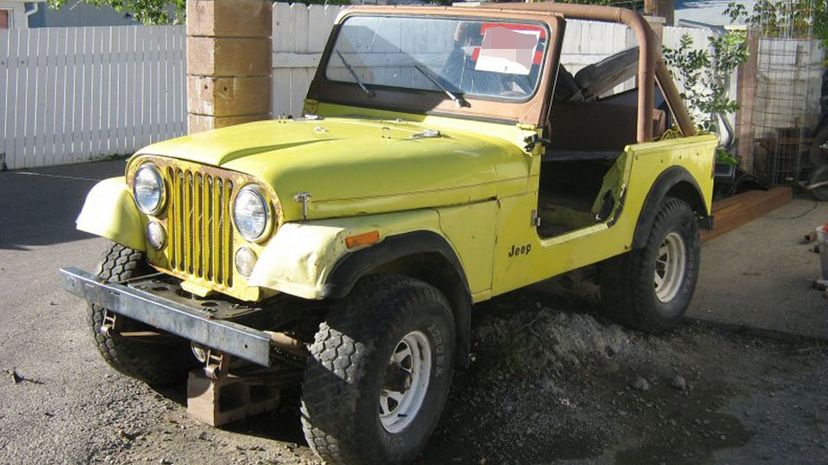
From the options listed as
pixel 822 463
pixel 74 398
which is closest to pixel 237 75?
pixel 74 398

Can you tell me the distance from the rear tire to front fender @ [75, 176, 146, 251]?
0.33ft

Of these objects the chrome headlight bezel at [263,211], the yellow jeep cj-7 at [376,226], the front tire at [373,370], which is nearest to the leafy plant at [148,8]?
the yellow jeep cj-7 at [376,226]

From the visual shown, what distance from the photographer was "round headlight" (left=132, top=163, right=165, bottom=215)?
4.45m

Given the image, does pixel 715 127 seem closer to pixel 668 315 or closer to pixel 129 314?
pixel 668 315

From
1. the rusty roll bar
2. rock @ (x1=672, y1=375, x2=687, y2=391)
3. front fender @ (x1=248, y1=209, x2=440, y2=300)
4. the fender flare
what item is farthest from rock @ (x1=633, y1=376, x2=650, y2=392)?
front fender @ (x1=248, y1=209, x2=440, y2=300)

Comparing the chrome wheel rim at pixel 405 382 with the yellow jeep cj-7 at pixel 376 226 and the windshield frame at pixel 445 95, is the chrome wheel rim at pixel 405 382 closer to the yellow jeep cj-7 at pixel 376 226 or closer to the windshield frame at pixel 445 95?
the yellow jeep cj-7 at pixel 376 226

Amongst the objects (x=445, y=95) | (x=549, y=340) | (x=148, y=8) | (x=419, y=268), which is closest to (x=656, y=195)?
(x=549, y=340)

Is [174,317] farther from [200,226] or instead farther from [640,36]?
[640,36]

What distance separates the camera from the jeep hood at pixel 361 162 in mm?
4066

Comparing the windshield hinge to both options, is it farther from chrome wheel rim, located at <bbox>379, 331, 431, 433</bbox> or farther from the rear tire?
the rear tire

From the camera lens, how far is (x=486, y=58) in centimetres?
534

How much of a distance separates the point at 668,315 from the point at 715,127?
15.1 feet

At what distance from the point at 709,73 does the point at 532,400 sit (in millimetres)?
6675

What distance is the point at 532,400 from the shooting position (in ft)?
16.8
